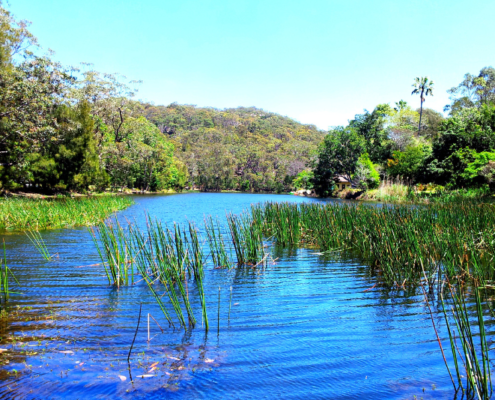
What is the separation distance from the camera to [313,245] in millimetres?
10148

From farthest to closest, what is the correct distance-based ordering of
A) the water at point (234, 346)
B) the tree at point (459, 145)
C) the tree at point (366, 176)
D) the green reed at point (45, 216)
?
1. the tree at point (366, 176)
2. the tree at point (459, 145)
3. the green reed at point (45, 216)
4. the water at point (234, 346)

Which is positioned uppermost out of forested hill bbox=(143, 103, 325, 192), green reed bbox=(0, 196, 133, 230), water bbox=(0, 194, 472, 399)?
forested hill bbox=(143, 103, 325, 192)

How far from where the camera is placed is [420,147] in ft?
112

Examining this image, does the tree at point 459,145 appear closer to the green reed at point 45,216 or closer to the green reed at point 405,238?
the green reed at point 405,238

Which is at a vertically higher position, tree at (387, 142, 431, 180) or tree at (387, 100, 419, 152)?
tree at (387, 100, 419, 152)

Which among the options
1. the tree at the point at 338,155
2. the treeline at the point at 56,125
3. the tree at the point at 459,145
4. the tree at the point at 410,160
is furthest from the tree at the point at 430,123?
the treeline at the point at 56,125

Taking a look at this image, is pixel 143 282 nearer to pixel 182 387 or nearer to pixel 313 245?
pixel 182 387

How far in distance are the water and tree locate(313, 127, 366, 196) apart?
115ft

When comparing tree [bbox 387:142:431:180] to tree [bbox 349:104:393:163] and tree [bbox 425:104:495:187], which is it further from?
tree [bbox 349:104:393:163]

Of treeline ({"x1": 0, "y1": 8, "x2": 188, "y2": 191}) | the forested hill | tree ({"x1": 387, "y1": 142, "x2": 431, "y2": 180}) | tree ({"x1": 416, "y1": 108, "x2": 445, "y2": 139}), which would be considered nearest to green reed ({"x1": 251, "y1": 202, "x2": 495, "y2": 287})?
treeline ({"x1": 0, "y1": 8, "x2": 188, "y2": 191})

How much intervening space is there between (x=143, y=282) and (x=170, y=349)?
283 cm

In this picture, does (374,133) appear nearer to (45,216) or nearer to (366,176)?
(366,176)

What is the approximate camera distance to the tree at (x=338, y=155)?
1545 inches

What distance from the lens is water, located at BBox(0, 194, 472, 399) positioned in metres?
2.81
